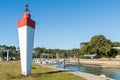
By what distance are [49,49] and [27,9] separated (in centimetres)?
16653

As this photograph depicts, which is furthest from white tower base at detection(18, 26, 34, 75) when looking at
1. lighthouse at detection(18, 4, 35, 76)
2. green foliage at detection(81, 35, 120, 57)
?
green foliage at detection(81, 35, 120, 57)

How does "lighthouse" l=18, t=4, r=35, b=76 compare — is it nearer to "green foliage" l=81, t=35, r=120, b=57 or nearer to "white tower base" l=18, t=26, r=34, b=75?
"white tower base" l=18, t=26, r=34, b=75

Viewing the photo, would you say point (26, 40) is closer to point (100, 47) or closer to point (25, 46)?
point (25, 46)

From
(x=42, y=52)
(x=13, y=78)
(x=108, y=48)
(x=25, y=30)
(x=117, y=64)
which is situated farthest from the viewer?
(x=42, y=52)

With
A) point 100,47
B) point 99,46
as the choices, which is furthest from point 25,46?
point 99,46

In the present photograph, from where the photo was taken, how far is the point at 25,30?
2281 cm

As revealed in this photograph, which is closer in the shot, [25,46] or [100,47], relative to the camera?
[25,46]

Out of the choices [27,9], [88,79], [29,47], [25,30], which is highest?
[27,9]

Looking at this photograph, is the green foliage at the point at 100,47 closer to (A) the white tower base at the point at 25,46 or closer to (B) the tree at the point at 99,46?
(B) the tree at the point at 99,46

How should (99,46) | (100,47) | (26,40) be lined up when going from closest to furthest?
(26,40) → (100,47) → (99,46)

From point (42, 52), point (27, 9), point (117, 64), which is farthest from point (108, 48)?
point (27, 9)

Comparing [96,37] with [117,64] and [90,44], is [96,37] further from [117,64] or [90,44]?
[117,64]

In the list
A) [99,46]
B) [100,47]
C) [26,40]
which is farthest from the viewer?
[99,46]

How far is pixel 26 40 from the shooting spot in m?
22.9
